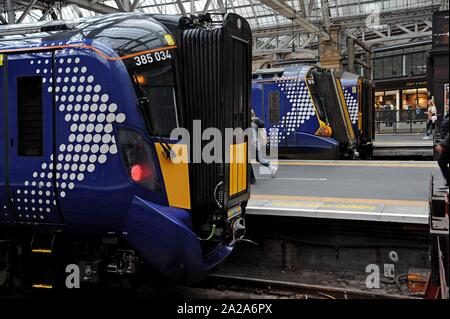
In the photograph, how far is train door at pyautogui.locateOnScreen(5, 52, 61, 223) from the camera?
452 centimetres

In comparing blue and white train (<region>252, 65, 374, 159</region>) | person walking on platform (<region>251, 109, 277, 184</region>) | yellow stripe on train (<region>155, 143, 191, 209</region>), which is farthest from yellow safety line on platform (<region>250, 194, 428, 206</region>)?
blue and white train (<region>252, 65, 374, 159</region>)

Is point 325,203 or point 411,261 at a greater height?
point 325,203

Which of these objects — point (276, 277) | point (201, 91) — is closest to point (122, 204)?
point (201, 91)

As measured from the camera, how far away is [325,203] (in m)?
7.13

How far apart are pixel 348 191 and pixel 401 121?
772 inches

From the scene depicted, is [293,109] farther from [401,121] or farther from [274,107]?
[401,121]

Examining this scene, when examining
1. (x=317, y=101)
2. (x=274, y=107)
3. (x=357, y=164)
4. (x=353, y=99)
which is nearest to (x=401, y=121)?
(x=353, y=99)

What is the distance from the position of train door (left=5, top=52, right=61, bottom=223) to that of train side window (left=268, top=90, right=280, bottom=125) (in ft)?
32.5

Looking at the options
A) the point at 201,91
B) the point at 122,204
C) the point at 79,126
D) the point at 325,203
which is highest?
the point at 201,91

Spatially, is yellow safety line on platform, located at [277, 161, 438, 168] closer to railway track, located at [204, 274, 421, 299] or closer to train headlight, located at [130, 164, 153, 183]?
railway track, located at [204, 274, 421, 299]

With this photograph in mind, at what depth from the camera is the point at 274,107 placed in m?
14.0
